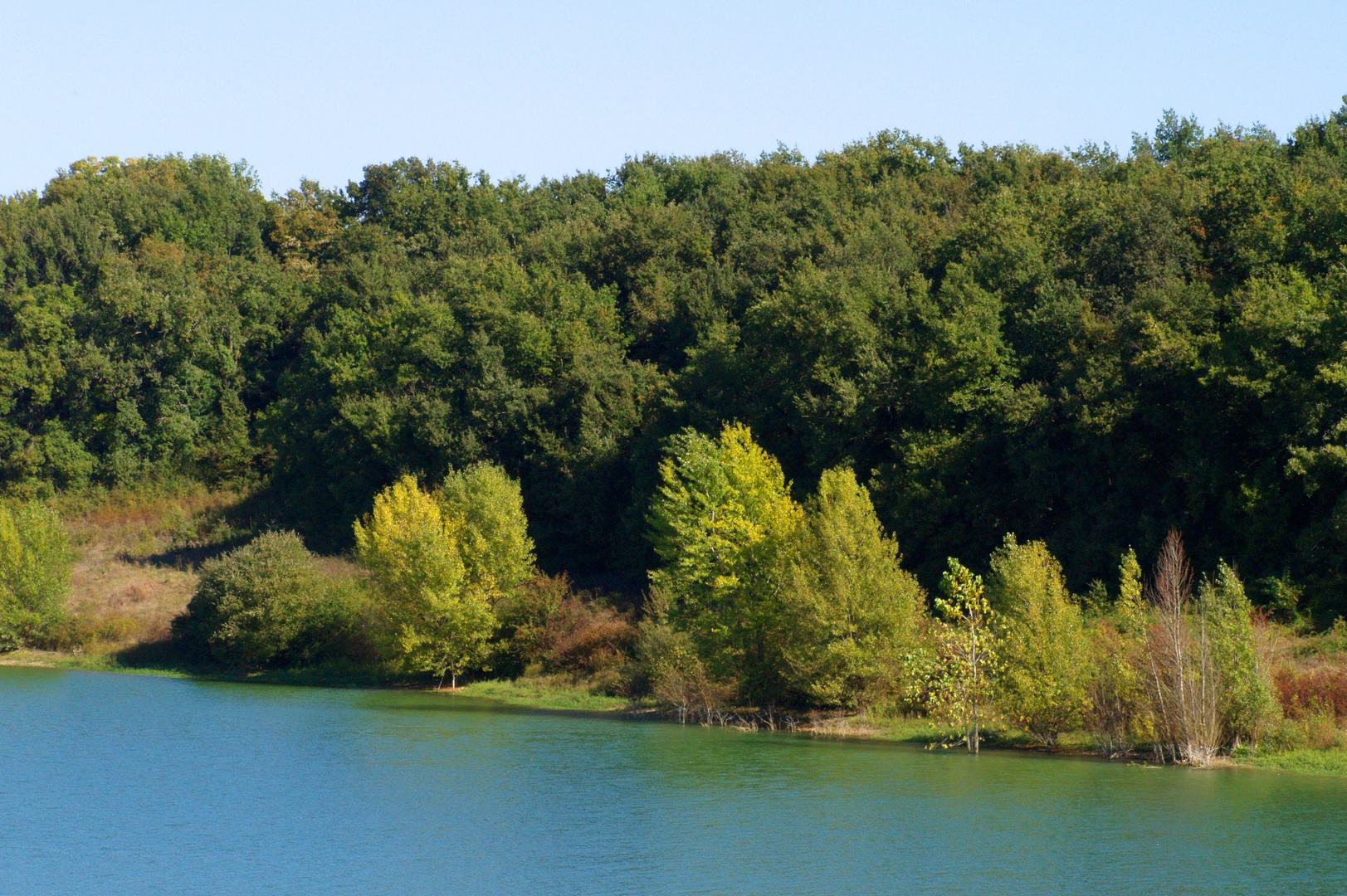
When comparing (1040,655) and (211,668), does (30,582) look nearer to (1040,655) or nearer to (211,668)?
(211,668)

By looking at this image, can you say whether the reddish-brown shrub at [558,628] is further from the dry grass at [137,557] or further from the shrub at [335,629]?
the dry grass at [137,557]

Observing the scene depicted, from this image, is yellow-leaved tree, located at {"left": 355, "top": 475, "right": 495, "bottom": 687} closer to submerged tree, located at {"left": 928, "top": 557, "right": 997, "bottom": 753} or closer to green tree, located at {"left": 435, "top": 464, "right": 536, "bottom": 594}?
green tree, located at {"left": 435, "top": 464, "right": 536, "bottom": 594}

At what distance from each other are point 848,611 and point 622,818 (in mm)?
14976

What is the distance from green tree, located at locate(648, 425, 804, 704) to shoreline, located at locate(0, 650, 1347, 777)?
2751 mm

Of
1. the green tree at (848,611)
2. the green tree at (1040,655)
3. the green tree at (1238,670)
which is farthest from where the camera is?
the green tree at (848,611)

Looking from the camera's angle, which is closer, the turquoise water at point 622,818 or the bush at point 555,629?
the turquoise water at point 622,818

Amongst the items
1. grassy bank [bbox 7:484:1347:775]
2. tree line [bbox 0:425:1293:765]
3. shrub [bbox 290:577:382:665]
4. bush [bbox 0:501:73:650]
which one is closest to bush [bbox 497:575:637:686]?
tree line [bbox 0:425:1293:765]

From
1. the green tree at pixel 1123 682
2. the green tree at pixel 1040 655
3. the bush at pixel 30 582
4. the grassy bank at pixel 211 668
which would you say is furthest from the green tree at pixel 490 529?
the green tree at pixel 1123 682

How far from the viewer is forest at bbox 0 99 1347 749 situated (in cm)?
4425

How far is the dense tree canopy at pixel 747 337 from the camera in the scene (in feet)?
156

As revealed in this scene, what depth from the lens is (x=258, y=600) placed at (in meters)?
66.3

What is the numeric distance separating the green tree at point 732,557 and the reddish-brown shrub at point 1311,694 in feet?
53.1

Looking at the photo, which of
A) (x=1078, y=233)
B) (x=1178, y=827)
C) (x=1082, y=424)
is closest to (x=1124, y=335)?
(x=1082, y=424)

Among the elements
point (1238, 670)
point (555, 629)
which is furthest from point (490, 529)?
point (1238, 670)
